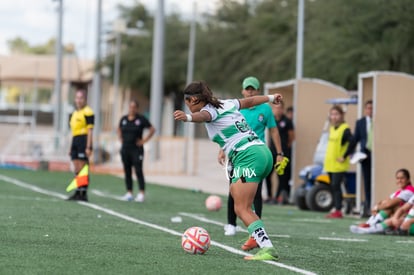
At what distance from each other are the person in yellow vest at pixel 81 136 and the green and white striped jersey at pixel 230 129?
8.33 meters

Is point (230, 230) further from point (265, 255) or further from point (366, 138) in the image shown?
point (366, 138)

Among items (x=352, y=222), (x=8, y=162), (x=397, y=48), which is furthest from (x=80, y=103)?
(x=8, y=162)

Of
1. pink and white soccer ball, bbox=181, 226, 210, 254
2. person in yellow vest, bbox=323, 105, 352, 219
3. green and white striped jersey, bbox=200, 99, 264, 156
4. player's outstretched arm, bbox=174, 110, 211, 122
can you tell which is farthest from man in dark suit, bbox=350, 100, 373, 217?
player's outstretched arm, bbox=174, 110, 211, 122

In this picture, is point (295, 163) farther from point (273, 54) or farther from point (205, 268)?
point (273, 54)

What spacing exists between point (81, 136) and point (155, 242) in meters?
7.48

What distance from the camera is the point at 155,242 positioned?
1164cm

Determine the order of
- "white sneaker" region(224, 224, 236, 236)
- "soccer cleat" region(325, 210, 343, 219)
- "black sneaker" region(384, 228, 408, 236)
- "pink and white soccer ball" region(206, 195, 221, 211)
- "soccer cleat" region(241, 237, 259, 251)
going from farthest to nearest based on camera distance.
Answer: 1. "soccer cleat" region(325, 210, 343, 219)
2. "pink and white soccer ball" region(206, 195, 221, 211)
3. "black sneaker" region(384, 228, 408, 236)
4. "white sneaker" region(224, 224, 236, 236)
5. "soccer cleat" region(241, 237, 259, 251)

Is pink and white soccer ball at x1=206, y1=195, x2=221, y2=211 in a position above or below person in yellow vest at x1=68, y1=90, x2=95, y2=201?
below

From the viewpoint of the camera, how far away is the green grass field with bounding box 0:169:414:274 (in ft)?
30.8

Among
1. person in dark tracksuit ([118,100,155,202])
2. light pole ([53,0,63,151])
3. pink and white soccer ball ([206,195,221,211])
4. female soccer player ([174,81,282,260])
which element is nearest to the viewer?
female soccer player ([174,81,282,260])


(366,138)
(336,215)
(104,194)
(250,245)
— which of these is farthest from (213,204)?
(250,245)

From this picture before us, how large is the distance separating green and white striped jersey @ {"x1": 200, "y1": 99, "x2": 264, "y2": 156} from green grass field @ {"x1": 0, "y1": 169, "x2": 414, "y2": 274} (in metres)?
1.13

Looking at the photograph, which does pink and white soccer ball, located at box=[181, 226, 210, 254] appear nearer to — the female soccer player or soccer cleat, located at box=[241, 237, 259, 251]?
the female soccer player

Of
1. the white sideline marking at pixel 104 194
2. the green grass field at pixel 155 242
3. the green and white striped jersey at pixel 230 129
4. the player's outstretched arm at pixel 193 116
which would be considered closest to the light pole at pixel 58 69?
the white sideline marking at pixel 104 194
